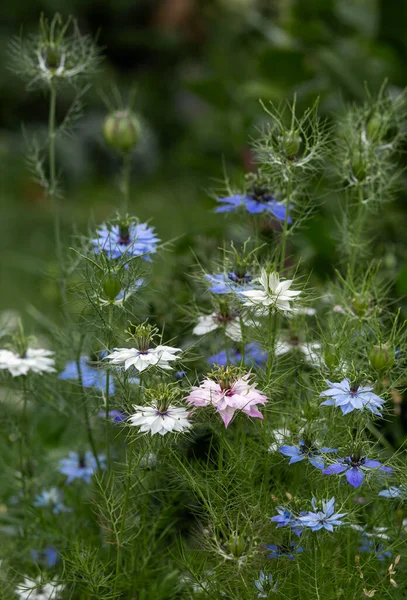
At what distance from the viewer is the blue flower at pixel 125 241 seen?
3.93 ft

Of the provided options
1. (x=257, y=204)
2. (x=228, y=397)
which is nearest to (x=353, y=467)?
(x=228, y=397)

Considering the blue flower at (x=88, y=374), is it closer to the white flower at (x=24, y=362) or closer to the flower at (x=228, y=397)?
the white flower at (x=24, y=362)

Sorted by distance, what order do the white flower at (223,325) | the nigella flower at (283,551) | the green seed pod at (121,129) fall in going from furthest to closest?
Answer: 1. the green seed pod at (121,129)
2. the white flower at (223,325)
3. the nigella flower at (283,551)

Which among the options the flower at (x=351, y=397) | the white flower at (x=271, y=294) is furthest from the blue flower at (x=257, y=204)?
the flower at (x=351, y=397)

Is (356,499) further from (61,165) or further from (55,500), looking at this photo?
(61,165)

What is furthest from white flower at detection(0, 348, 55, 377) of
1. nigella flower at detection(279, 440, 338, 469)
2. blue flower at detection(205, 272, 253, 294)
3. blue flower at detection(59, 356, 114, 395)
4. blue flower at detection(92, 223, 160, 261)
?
nigella flower at detection(279, 440, 338, 469)

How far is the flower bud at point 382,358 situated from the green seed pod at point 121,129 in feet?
2.25

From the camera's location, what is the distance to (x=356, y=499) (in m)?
1.32

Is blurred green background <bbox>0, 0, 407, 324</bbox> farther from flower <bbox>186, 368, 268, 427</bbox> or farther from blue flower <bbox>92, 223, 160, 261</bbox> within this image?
flower <bbox>186, 368, 268, 427</bbox>

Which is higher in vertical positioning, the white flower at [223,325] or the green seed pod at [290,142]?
the green seed pod at [290,142]

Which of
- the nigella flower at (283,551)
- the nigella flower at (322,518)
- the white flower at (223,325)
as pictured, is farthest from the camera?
the white flower at (223,325)

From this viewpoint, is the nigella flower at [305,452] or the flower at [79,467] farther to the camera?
the flower at [79,467]

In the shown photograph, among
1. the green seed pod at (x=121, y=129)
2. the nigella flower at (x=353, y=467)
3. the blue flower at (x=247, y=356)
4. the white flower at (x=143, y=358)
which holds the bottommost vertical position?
the nigella flower at (x=353, y=467)

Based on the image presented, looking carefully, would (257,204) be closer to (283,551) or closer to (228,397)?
(228,397)
